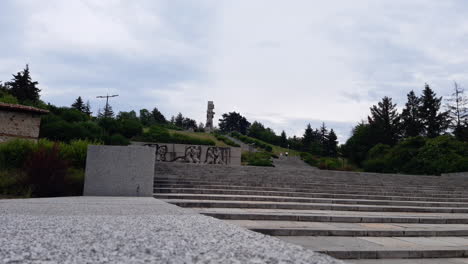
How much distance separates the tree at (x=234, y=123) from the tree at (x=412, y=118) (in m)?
73.4

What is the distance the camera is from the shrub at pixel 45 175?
940 cm

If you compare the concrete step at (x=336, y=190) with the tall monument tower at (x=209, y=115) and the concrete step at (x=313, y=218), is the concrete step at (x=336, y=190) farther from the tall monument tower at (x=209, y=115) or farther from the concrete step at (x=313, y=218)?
the tall monument tower at (x=209, y=115)

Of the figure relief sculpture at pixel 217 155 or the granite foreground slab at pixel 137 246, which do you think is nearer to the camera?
the granite foreground slab at pixel 137 246

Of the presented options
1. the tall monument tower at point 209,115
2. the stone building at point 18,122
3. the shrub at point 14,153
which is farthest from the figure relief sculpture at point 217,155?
the tall monument tower at point 209,115

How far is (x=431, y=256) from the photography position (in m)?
4.56

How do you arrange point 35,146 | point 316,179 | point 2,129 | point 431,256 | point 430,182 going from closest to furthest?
1. point 431,256
2. point 35,146
3. point 316,179
4. point 430,182
5. point 2,129

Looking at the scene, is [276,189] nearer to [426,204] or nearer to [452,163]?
[426,204]

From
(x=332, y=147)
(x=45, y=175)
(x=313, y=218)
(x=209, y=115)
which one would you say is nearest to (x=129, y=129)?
(x=45, y=175)

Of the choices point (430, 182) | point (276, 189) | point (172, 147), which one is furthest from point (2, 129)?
point (430, 182)

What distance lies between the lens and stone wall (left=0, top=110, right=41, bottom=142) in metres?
17.8

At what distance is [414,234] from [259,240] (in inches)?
176

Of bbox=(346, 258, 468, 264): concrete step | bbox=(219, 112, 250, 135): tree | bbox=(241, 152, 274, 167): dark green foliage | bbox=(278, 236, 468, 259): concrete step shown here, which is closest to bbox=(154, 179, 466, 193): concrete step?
bbox=(278, 236, 468, 259): concrete step

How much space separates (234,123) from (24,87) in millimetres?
84451

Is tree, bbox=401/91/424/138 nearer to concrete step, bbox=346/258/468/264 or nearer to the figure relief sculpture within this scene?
the figure relief sculpture
